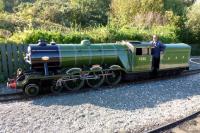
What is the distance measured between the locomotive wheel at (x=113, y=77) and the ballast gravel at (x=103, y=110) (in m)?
0.43

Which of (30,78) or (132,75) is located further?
(132,75)

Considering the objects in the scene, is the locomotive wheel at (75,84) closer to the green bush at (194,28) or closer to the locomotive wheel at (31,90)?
the locomotive wheel at (31,90)

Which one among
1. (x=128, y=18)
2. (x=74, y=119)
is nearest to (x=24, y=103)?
(x=74, y=119)

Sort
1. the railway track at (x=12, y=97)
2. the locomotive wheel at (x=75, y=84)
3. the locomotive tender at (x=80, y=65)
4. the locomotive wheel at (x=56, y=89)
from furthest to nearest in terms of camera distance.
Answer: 1. the locomotive wheel at (x=75, y=84)
2. the locomotive wheel at (x=56, y=89)
3. the locomotive tender at (x=80, y=65)
4. the railway track at (x=12, y=97)

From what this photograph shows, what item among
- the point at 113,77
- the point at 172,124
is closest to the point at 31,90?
the point at 113,77

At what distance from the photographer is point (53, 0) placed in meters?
44.3

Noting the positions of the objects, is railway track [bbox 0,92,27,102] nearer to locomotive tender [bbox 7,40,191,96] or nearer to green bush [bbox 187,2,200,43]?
locomotive tender [bbox 7,40,191,96]

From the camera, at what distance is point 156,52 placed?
1420 centimetres

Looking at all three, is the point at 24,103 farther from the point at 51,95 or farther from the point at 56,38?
the point at 56,38

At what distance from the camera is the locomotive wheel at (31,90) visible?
10698 mm

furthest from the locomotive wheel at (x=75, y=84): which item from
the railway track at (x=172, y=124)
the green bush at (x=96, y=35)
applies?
the railway track at (x=172, y=124)

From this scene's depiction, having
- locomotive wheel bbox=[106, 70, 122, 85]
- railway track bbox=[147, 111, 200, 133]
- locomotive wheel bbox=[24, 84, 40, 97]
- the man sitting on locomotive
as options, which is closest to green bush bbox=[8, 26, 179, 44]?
locomotive wheel bbox=[106, 70, 122, 85]

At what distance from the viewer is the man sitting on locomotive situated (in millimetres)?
14133

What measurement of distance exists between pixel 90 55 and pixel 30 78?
2449mm
